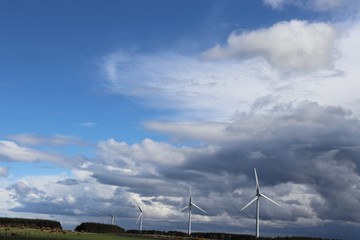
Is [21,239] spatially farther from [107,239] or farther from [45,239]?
[107,239]

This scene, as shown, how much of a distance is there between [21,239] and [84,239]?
2693 centimetres

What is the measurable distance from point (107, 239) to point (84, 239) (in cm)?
907

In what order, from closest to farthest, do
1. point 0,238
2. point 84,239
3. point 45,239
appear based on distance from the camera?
point 0,238, point 45,239, point 84,239

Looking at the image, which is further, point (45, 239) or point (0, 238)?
point (45, 239)

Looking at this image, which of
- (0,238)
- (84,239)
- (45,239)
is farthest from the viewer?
(84,239)

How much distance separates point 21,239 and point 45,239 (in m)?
11.6

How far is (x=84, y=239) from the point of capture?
6511 inches

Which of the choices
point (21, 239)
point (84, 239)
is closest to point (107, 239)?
point (84, 239)

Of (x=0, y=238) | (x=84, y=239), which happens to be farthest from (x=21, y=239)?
(x=84, y=239)

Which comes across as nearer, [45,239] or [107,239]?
[45,239]

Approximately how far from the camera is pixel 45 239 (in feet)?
501

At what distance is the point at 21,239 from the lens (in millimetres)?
141875

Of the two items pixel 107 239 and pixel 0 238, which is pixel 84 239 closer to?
pixel 107 239

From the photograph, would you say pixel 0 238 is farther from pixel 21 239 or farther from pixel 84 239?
pixel 84 239
